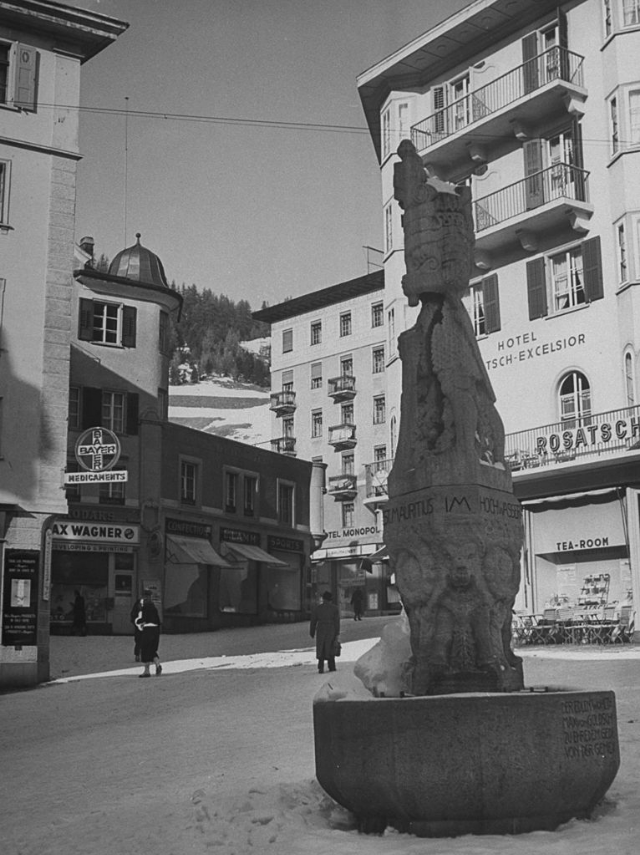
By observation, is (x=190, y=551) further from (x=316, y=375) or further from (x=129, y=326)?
(x=316, y=375)

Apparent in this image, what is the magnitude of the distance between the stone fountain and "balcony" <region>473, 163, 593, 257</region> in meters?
21.6

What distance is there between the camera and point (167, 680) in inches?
879

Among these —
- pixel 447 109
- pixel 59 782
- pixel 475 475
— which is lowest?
pixel 59 782

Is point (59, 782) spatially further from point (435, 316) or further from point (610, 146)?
point (610, 146)

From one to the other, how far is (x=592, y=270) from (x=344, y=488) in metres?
38.5

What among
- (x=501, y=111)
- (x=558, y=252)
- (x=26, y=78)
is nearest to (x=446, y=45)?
(x=501, y=111)

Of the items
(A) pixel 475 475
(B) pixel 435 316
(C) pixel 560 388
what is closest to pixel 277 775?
(A) pixel 475 475

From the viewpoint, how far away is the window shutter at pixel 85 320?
41900mm

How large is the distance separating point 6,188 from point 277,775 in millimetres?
19211

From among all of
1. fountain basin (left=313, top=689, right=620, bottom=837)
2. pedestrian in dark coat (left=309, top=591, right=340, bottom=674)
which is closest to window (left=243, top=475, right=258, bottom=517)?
pedestrian in dark coat (left=309, top=591, right=340, bottom=674)

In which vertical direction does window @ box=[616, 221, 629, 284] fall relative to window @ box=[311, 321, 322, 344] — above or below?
below

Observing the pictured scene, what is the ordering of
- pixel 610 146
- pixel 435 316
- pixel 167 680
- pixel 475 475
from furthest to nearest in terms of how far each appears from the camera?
1. pixel 610 146
2. pixel 167 680
3. pixel 435 316
4. pixel 475 475

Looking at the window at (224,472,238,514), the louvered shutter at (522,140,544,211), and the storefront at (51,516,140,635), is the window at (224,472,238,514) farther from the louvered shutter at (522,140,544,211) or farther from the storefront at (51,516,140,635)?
the louvered shutter at (522,140,544,211)

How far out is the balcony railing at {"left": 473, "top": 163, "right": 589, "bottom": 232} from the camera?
31.4 meters
